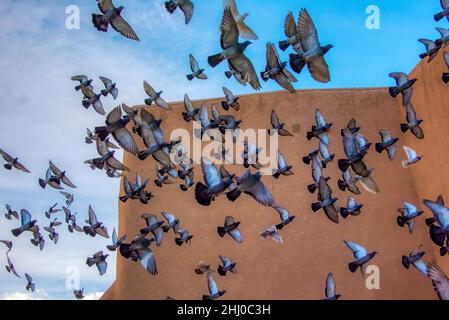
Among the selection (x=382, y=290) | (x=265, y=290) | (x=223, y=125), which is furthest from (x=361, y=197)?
(x=223, y=125)

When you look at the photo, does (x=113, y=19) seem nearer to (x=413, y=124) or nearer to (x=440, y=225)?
(x=440, y=225)

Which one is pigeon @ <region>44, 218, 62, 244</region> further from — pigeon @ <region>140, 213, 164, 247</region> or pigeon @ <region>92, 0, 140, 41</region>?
pigeon @ <region>92, 0, 140, 41</region>

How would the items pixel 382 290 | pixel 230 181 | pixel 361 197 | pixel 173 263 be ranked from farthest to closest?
pixel 173 263
pixel 361 197
pixel 382 290
pixel 230 181

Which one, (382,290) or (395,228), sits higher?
(395,228)

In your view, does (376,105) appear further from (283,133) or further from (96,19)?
(96,19)

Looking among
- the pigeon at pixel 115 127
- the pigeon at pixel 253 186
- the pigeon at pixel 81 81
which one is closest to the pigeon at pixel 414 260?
the pigeon at pixel 253 186

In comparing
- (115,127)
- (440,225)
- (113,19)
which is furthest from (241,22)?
(440,225)
